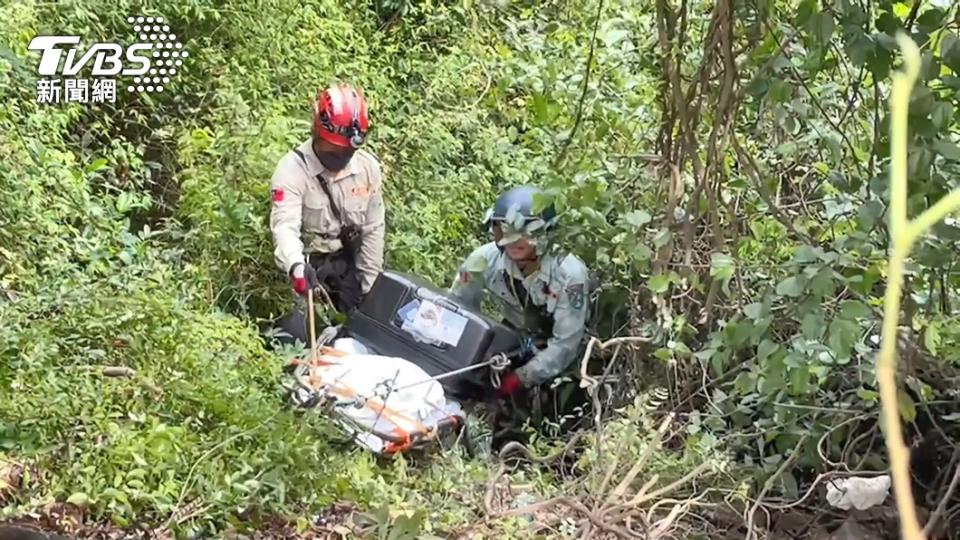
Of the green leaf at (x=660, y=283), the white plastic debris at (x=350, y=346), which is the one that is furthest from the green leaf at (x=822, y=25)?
the white plastic debris at (x=350, y=346)

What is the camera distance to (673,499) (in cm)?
307

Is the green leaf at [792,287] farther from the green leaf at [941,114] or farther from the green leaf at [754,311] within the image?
the green leaf at [941,114]

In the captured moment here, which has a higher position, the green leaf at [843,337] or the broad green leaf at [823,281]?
the broad green leaf at [823,281]

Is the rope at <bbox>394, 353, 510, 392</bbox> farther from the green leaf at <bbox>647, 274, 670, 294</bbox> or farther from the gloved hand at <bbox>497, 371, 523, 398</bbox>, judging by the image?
the green leaf at <bbox>647, 274, 670, 294</bbox>

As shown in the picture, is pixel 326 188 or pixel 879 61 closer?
pixel 879 61

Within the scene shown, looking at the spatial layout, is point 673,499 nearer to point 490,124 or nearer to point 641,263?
point 641,263

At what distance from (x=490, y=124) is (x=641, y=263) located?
320 cm

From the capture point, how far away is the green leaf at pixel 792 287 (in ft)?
8.28

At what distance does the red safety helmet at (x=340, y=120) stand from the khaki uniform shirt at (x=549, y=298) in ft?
2.57

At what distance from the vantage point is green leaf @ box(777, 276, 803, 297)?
2.52m

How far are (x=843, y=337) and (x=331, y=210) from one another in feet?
9.84

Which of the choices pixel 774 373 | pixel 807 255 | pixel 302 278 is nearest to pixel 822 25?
pixel 807 255

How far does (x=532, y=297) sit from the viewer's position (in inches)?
184

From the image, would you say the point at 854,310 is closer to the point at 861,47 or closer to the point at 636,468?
the point at 861,47
